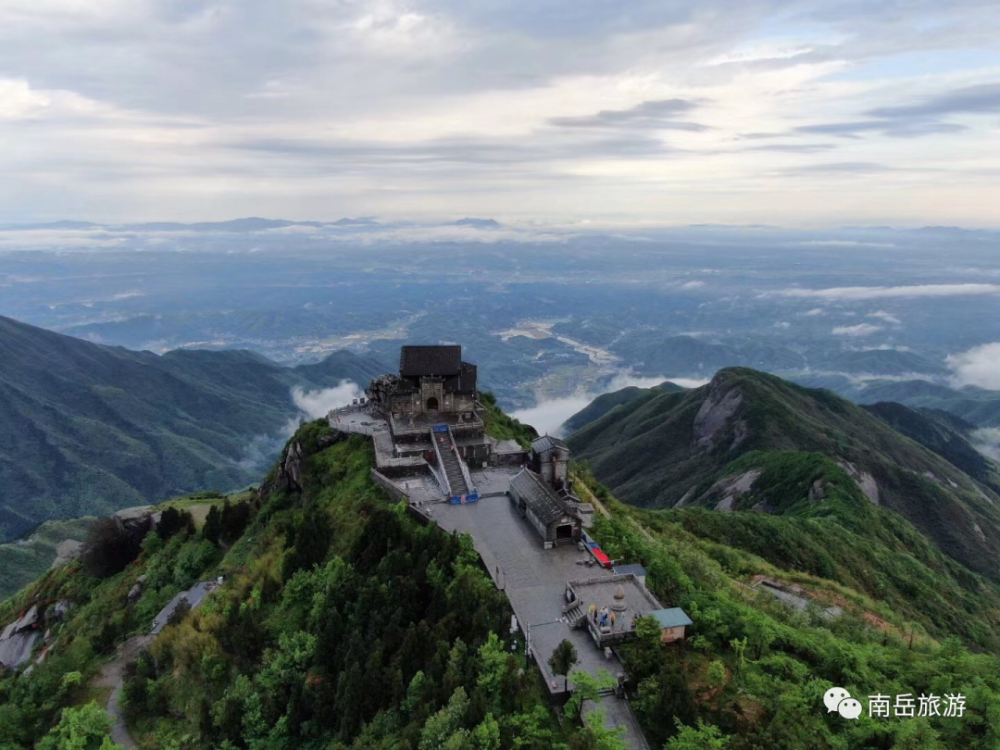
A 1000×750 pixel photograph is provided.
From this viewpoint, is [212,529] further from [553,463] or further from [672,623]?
[672,623]

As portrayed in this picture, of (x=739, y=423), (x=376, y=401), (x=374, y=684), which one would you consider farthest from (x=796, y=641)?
(x=739, y=423)

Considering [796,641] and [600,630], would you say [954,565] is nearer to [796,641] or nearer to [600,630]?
[796,641]

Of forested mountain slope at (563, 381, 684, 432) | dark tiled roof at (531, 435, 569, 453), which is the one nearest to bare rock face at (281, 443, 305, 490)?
dark tiled roof at (531, 435, 569, 453)

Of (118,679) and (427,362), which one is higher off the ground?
(427,362)

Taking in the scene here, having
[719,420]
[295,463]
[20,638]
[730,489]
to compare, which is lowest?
[730,489]

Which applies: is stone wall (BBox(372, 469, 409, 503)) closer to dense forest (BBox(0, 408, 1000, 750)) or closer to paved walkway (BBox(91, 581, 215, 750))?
dense forest (BBox(0, 408, 1000, 750))

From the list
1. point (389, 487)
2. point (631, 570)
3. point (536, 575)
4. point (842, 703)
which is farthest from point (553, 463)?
point (842, 703)

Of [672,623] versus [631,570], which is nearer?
[672,623]

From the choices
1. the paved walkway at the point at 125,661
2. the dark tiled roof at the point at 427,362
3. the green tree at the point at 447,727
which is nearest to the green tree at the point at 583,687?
the green tree at the point at 447,727

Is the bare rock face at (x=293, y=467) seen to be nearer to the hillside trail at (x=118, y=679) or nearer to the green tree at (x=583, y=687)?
the hillside trail at (x=118, y=679)
